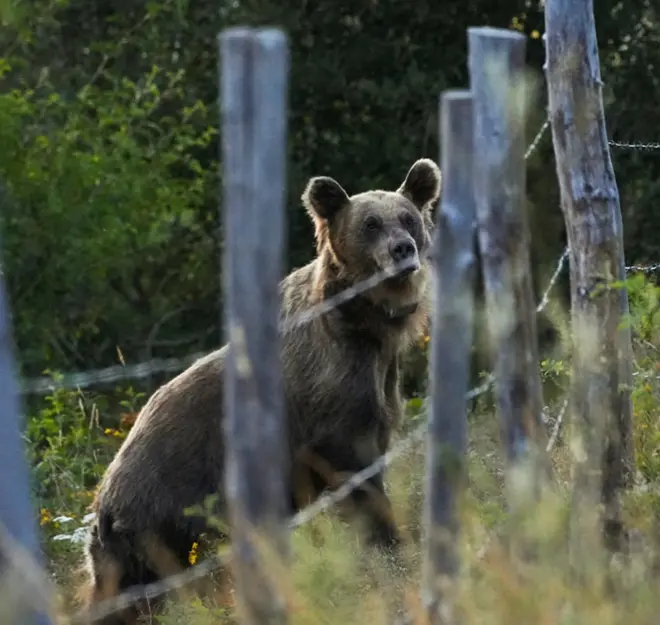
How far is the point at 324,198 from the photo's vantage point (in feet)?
24.4

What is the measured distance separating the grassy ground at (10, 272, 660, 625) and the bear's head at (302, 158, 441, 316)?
94 centimetres

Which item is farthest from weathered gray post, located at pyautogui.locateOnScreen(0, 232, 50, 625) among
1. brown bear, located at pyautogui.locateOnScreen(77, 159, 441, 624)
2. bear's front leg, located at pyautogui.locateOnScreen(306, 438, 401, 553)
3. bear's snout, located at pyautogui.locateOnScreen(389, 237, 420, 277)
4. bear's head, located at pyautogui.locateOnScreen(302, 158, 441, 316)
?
bear's head, located at pyautogui.locateOnScreen(302, 158, 441, 316)

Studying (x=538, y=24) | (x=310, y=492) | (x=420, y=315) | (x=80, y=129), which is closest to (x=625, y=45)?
(x=538, y=24)

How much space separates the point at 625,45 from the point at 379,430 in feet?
25.1

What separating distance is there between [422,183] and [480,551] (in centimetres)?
342

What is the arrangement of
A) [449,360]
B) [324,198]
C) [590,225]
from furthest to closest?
[324,198] < [590,225] < [449,360]

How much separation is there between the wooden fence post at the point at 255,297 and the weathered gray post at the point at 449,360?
20.4 inches

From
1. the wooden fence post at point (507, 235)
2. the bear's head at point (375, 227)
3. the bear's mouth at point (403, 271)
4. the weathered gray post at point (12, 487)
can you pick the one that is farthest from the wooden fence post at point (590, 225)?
the weathered gray post at point (12, 487)

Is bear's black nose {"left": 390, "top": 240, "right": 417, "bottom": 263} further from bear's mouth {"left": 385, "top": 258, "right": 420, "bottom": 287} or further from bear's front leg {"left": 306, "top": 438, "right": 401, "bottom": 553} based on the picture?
bear's front leg {"left": 306, "top": 438, "right": 401, "bottom": 553}

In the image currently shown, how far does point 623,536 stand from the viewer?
488cm

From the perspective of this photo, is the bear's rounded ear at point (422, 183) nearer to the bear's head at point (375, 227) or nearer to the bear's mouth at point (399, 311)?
the bear's head at point (375, 227)

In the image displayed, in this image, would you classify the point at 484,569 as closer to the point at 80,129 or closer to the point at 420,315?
the point at 420,315

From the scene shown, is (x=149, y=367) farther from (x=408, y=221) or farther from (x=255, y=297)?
(x=408, y=221)

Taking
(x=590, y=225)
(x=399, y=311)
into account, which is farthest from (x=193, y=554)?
(x=590, y=225)
